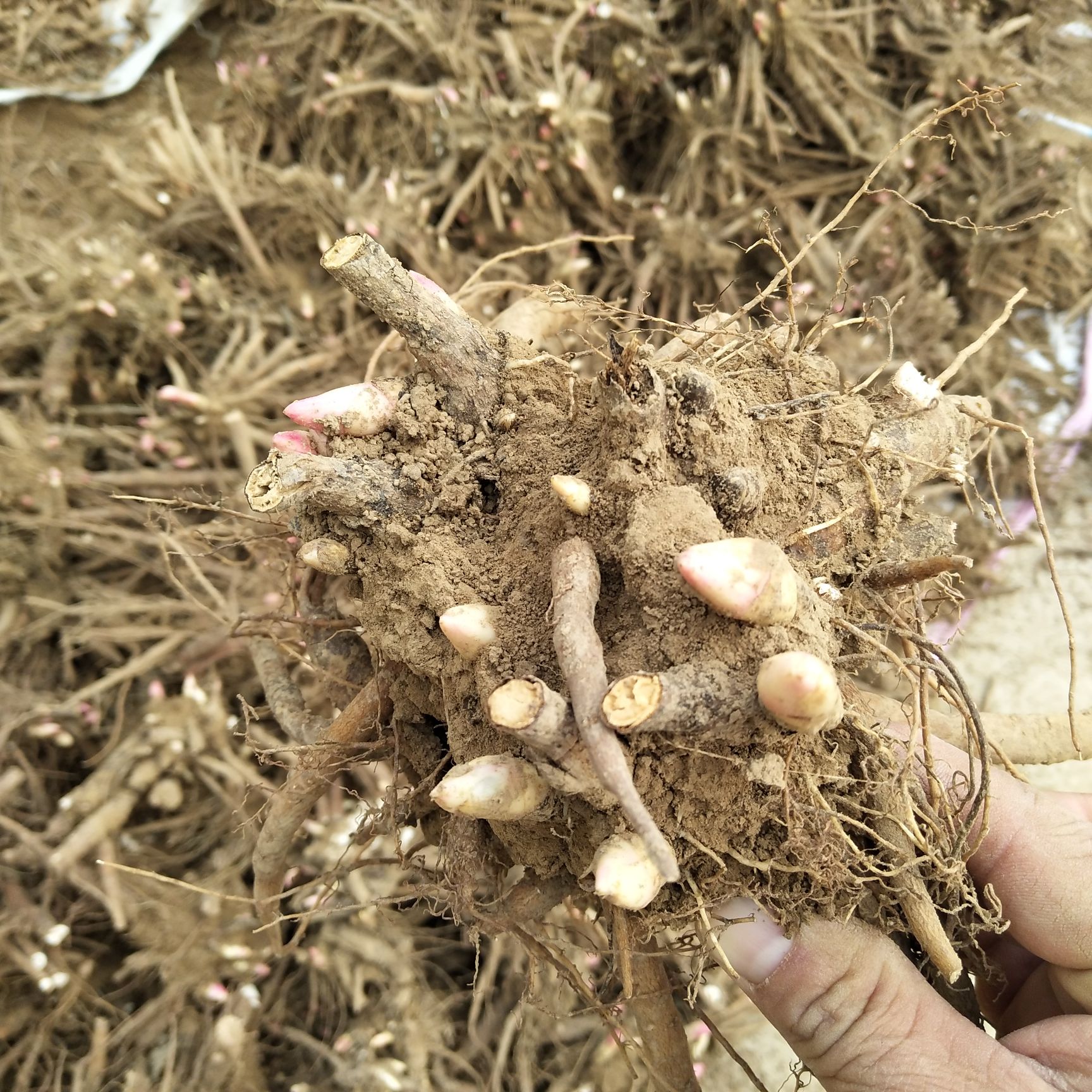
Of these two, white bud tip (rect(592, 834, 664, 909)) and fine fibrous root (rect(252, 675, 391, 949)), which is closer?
white bud tip (rect(592, 834, 664, 909))

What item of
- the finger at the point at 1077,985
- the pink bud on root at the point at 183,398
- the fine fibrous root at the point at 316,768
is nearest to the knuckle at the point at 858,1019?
the finger at the point at 1077,985

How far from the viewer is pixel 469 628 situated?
851mm

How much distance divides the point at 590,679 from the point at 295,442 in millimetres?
465

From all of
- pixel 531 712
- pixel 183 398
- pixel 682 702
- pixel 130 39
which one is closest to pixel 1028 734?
pixel 682 702

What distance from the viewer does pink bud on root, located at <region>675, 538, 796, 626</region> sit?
0.74 m

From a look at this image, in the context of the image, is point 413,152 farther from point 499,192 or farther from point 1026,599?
point 1026,599

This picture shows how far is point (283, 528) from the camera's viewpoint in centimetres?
124

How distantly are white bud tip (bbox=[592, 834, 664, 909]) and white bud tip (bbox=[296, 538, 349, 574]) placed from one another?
1.45 ft

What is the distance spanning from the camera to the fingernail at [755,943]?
1.03m

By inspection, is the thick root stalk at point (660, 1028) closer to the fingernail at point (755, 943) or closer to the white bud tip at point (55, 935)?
the fingernail at point (755, 943)

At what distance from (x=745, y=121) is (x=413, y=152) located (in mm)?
891

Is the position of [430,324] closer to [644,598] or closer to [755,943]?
[644,598]

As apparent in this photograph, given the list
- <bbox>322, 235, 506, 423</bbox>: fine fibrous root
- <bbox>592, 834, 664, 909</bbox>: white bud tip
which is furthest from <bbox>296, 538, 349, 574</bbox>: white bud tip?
<bbox>592, 834, 664, 909</bbox>: white bud tip

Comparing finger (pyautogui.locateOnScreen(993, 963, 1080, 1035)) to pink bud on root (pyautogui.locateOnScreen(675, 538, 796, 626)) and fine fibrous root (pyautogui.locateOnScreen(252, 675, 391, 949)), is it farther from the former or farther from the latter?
fine fibrous root (pyautogui.locateOnScreen(252, 675, 391, 949))
